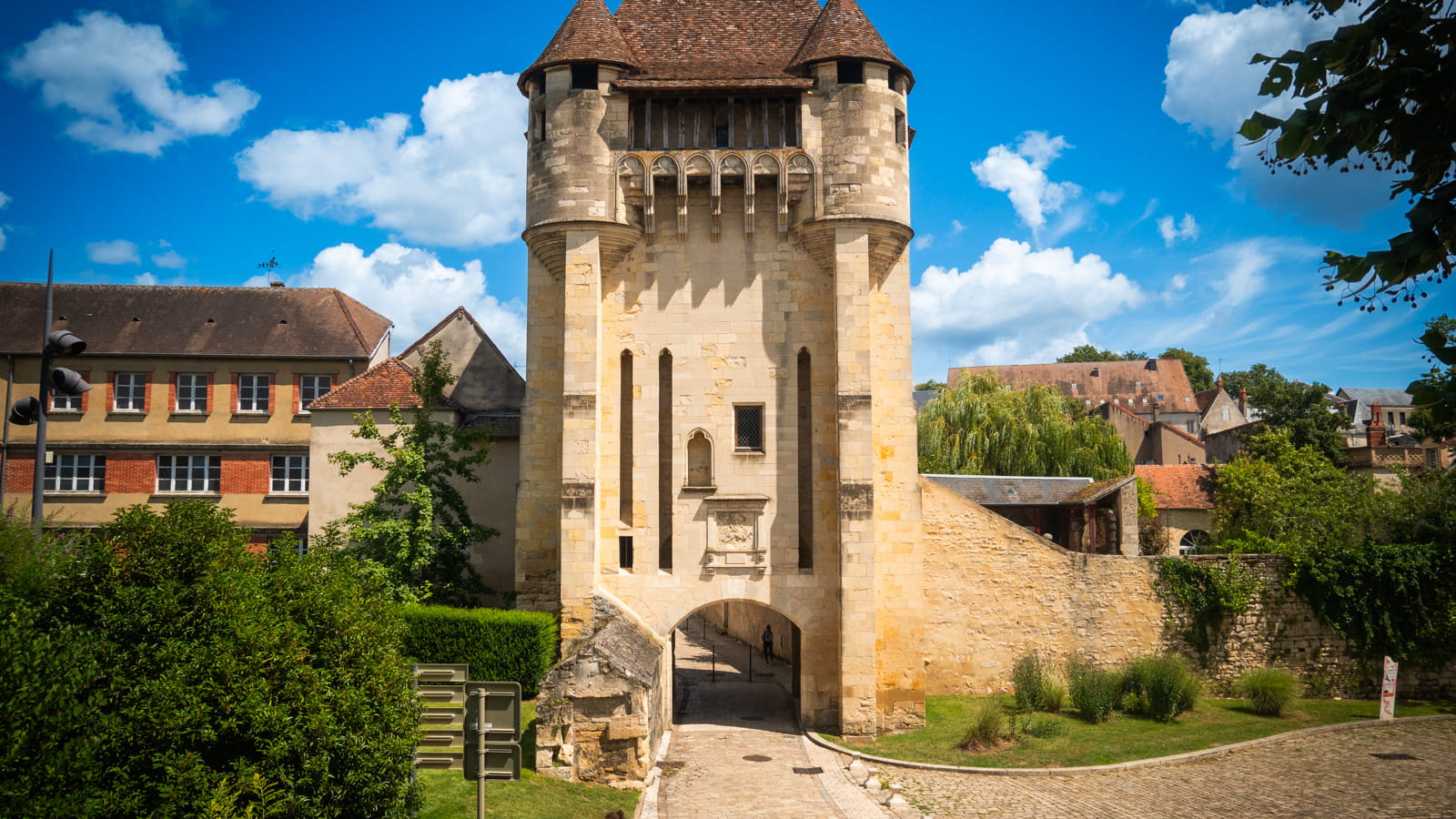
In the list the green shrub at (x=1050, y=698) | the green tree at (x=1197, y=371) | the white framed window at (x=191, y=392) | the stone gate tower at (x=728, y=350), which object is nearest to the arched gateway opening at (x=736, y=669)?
the stone gate tower at (x=728, y=350)

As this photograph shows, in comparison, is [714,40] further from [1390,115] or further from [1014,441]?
[1014,441]

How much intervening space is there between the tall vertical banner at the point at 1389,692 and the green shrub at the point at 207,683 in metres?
20.5

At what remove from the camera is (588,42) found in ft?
69.9

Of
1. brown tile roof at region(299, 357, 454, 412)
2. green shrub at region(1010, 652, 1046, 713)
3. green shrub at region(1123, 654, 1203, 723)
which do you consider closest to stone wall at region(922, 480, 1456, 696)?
green shrub at region(1010, 652, 1046, 713)

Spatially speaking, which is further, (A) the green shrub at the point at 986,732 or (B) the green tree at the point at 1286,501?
(B) the green tree at the point at 1286,501

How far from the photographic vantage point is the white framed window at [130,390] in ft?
105

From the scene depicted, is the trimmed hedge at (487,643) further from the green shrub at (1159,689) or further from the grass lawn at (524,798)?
the green shrub at (1159,689)

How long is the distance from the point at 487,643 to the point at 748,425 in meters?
7.14

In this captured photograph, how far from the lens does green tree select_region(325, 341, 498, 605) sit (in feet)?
71.7

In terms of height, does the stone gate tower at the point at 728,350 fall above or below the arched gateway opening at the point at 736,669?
above

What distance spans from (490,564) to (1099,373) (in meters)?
65.9

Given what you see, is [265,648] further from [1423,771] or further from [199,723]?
[1423,771]

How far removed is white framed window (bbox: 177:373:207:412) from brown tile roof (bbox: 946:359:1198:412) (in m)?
54.9

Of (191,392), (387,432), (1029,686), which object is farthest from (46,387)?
(191,392)
